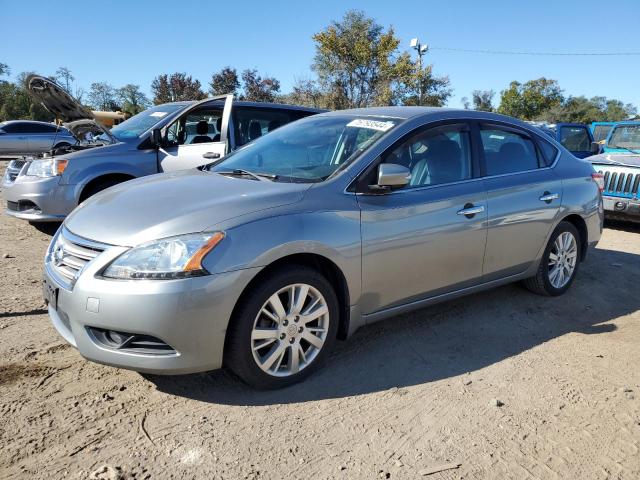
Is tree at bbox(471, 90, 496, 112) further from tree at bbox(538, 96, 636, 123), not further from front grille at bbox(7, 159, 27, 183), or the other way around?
front grille at bbox(7, 159, 27, 183)

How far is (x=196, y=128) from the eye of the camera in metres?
6.84

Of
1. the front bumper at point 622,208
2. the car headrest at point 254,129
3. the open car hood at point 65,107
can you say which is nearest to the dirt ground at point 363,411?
the open car hood at point 65,107

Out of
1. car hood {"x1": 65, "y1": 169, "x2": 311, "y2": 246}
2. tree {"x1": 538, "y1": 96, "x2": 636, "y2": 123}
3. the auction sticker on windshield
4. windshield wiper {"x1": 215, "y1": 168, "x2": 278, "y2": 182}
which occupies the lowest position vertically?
tree {"x1": 538, "y1": 96, "x2": 636, "y2": 123}

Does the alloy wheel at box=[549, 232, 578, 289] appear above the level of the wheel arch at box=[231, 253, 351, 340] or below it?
below

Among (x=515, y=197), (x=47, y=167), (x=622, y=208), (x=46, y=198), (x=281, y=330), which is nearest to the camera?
(x=281, y=330)

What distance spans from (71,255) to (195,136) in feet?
13.7

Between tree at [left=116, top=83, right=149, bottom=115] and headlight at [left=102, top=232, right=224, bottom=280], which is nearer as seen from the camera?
headlight at [left=102, top=232, right=224, bottom=280]

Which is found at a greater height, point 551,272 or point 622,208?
point 551,272

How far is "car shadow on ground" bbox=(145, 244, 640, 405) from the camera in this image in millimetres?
2998

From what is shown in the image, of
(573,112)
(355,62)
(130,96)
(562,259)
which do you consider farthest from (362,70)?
(130,96)

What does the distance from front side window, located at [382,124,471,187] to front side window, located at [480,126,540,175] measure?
0.24m

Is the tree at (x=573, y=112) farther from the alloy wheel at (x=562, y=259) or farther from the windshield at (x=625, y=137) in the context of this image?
the alloy wheel at (x=562, y=259)

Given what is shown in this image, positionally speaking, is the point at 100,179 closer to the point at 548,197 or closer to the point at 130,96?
the point at 548,197

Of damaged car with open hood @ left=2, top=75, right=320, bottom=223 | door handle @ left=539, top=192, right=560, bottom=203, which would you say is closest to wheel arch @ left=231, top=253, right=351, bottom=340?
door handle @ left=539, top=192, right=560, bottom=203
